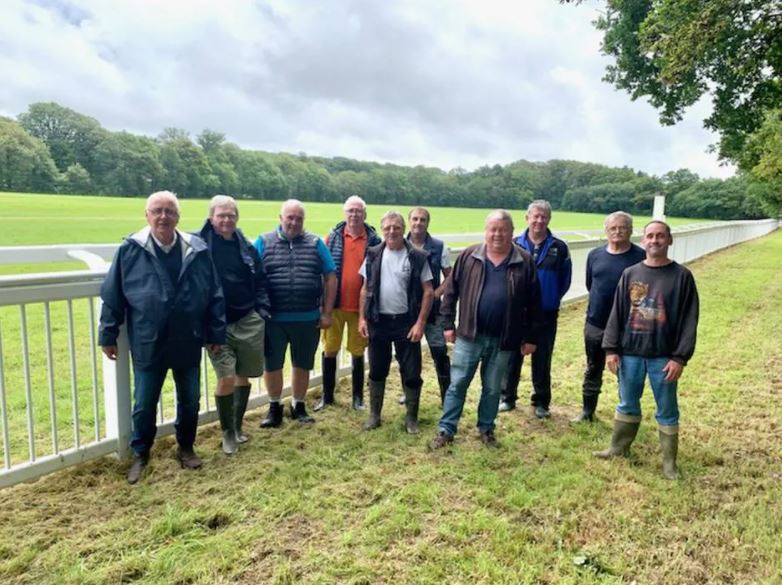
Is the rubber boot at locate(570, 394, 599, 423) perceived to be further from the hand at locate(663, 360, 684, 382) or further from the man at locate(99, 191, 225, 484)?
the man at locate(99, 191, 225, 484)

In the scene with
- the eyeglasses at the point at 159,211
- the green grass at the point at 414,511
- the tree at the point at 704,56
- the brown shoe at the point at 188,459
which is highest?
the tree at the point at 704,56

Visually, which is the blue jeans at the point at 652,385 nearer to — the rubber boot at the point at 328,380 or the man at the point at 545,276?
the man at the point at 545,276

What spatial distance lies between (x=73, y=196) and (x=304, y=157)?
2578 cm

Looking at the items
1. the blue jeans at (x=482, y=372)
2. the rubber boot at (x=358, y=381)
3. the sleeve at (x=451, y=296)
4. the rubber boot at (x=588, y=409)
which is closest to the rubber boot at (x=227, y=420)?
the rubber boot at (x=358, y=381)

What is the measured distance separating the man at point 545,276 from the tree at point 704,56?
8.96ft

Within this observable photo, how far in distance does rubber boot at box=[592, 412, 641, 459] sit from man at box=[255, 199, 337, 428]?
220 centimetres

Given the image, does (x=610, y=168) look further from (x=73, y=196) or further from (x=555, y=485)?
(x=555, y=485)

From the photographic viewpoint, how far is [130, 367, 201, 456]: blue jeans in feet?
10.4

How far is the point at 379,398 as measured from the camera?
411 cm

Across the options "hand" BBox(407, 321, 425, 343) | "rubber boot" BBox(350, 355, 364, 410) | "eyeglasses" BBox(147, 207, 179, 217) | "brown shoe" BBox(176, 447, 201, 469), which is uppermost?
"eyeglasses" BBox(147, 207, 179, 217)

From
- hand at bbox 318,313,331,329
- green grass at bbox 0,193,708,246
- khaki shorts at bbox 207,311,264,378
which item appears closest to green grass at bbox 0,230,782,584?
khaki shorts at bbox 207,311,264,378

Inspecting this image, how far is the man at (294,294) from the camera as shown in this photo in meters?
3.86

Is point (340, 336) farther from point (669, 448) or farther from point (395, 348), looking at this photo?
point (669, 448)

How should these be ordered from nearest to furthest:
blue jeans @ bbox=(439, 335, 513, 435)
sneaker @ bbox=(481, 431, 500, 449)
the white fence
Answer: the white fence → blue jeans @ bbox=(439, 335, 513, 435) → sneaker @ bbox=(481, 431, 500, 449)
